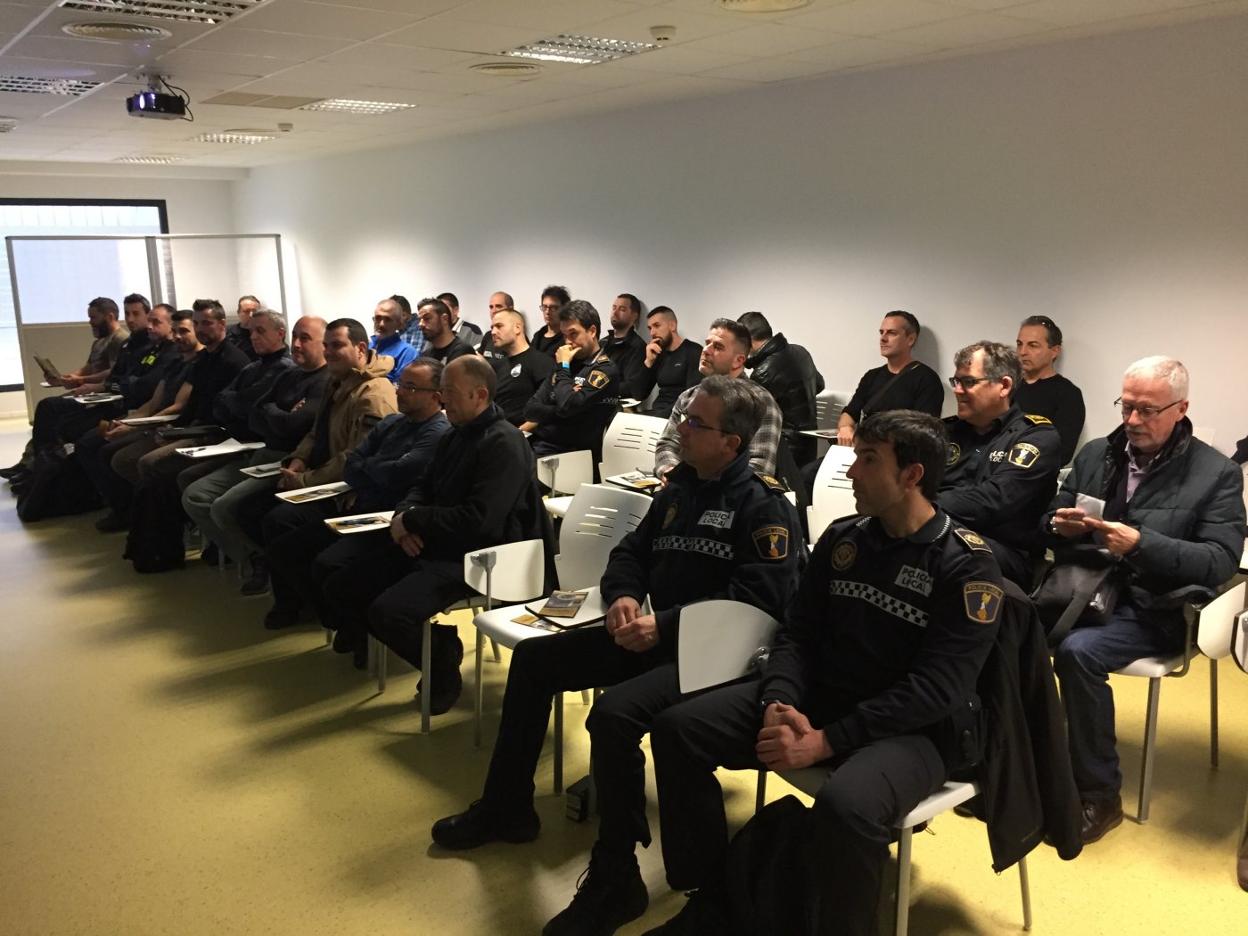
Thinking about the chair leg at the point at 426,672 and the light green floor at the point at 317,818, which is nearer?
the light green floor at the point at 317,818

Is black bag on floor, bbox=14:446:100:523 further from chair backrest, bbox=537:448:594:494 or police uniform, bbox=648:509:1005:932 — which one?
police uniform, bbox=648:509:1005:932

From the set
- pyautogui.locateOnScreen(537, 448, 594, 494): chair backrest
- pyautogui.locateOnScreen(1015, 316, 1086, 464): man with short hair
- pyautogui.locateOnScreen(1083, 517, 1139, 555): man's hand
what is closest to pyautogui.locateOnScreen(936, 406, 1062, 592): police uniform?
pyautogui.locateOnScreen(1083, 517, 1139, 555): man's hand

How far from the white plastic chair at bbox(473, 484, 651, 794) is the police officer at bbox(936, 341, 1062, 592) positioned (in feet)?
3.47

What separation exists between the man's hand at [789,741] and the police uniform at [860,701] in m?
0.03

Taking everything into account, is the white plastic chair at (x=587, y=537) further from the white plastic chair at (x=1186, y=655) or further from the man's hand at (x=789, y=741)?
the white plastic chair at (x=1186, y=655)

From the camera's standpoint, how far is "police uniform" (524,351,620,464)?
5.36m

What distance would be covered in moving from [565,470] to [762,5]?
2363 mm

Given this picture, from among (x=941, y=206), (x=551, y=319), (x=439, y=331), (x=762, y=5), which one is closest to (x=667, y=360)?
(x=551, y=319)

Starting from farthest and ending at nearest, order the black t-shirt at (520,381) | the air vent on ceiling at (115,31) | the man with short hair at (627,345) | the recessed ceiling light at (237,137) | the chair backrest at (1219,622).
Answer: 1. the recessed ceiling light at (237,137)
2. the man with short hair at (627,345)
3. the black t-shirt at (520,381)
4. the air vent on ceiling at (115,31)
5. the chair backrest at (1219,622)

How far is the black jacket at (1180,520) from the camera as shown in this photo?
274 centimetres

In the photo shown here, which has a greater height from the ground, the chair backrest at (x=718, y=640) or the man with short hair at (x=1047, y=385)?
the man with short hair at (x=1047, y=385)

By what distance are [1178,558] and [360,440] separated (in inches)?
128

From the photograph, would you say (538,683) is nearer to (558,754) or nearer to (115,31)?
(558,754)

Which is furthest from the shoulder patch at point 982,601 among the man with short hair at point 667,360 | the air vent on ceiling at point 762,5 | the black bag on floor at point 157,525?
the black bag on floor at point 157,525
